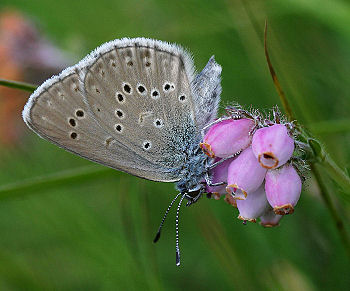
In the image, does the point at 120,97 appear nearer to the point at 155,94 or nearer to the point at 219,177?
the point at 155,94

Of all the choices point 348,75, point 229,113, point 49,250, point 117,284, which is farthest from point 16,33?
point 229,113

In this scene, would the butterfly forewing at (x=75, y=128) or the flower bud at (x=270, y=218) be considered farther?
the butterfly forewing at (x=75, y=128)

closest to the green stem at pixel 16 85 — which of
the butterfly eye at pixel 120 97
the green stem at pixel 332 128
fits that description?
the butterfly eye at pixel 120 97

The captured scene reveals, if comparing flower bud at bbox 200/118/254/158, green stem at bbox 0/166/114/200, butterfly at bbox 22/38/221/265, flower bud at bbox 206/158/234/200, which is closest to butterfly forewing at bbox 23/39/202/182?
butterfly at bbox 22/38/221/265

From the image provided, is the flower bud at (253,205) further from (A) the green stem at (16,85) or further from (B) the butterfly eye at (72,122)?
(A) the green stem at (16,85)

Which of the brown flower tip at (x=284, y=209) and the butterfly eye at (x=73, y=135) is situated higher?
the butterfly eye at (x=73, y=135)

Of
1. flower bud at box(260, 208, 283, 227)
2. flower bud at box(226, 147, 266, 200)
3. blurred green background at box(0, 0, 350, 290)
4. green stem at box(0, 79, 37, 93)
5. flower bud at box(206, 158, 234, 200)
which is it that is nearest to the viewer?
flower bud at box(226, 147, 266, 200)

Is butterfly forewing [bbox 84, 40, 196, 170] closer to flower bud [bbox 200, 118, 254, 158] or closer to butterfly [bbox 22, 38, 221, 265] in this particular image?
butterfly [bbox 22, 38, 221, 265]
